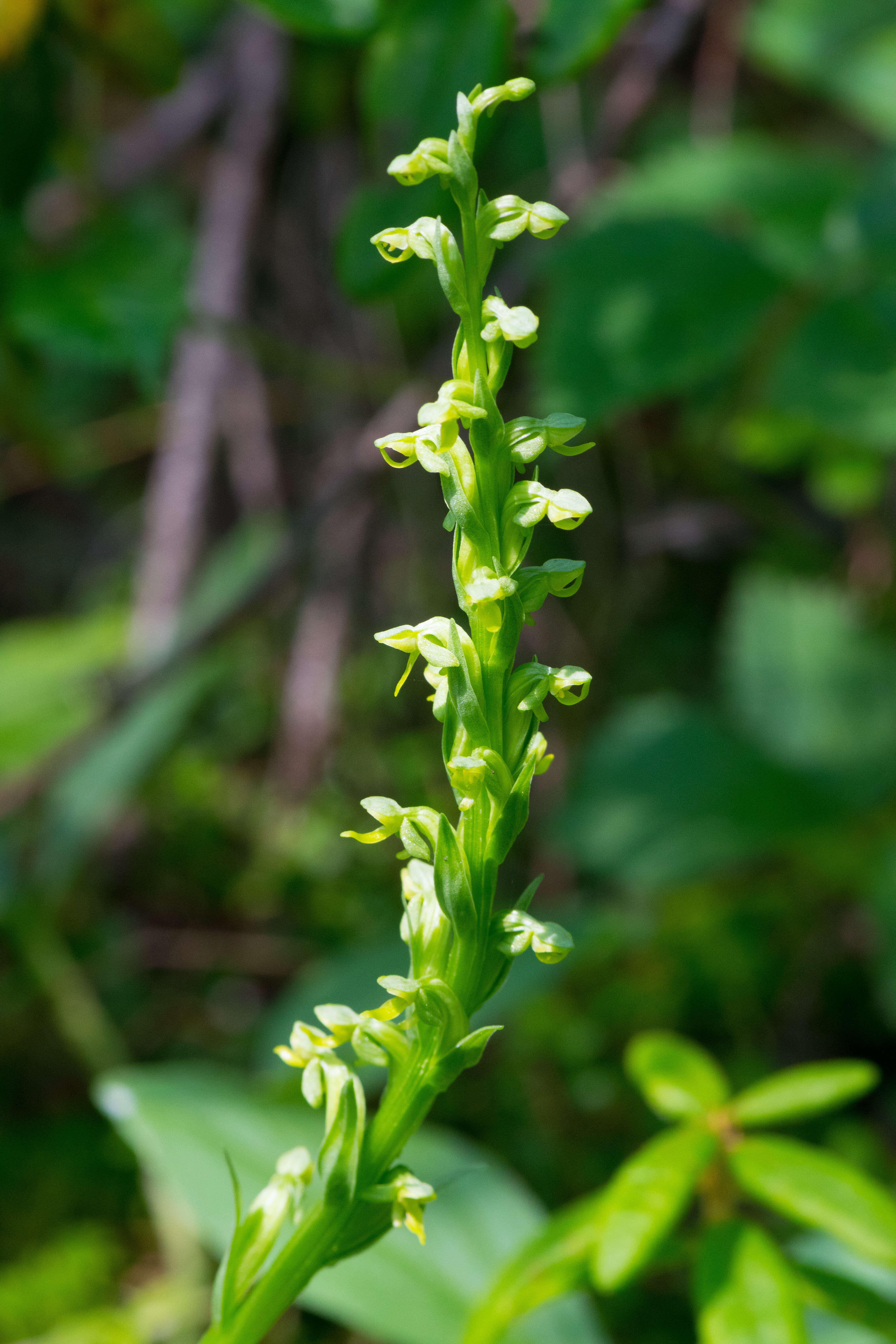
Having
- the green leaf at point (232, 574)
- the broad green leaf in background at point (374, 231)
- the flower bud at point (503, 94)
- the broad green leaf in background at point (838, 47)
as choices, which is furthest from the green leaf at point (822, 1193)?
the broad green leaf in background at point (838, 47)

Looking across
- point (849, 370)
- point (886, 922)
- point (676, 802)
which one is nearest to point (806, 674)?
point (676, 802)

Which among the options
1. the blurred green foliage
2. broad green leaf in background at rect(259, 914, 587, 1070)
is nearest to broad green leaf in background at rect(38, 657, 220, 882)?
the blurred green foliage

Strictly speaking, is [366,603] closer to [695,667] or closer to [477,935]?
[695,667]

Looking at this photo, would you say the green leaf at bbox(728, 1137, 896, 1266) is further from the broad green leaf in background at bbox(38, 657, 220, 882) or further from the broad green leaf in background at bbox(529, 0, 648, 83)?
the broad green leaf in background at bbox(38, 657, 220, 882)

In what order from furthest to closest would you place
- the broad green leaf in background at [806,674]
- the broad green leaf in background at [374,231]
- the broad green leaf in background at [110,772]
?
the broad green leaf in background at [806,674] < the broad green leaf in background at [110,772] < the broad green leaf in background at [374,231]

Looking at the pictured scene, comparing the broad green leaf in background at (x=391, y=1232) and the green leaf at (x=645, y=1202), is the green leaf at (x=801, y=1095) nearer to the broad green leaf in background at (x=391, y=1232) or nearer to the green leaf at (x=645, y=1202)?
the green leaf at (x=645, y=1202)

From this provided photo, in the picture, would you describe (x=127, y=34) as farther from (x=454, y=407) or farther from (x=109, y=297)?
(x=454, y=407)
